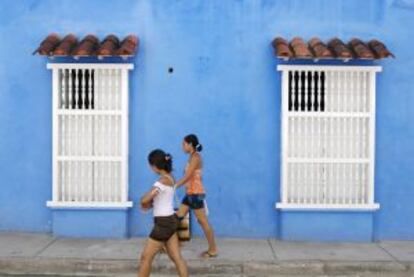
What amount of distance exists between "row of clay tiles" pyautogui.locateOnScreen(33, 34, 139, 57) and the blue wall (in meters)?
0.23

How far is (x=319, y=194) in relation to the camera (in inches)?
370

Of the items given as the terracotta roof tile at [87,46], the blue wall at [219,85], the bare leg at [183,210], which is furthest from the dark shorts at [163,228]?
the terracotta roof tile at [87,46]

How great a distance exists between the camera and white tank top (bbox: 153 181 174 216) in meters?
6.72

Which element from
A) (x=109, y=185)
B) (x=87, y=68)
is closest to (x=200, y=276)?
(x=109, y=185)

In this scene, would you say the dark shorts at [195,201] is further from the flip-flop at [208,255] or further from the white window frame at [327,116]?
the white window frame at [327,116]

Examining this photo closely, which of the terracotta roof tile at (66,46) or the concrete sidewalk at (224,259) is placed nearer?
the concrete sidewalk at (224,259)

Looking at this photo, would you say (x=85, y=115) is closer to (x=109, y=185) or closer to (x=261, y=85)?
(x=109, y=185)

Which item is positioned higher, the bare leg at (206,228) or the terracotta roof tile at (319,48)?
the terracotta roof tile at (319,48)

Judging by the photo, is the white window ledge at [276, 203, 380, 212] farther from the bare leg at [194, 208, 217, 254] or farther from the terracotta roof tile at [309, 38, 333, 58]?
the terracotta roof tile at [309, 38, 333, 58]

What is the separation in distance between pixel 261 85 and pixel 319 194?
176cm

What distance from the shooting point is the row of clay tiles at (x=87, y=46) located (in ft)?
28.8

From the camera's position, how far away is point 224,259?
8234 mm

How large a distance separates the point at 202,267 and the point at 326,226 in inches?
86.0

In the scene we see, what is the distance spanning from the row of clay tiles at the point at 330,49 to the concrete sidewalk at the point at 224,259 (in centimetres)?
259
